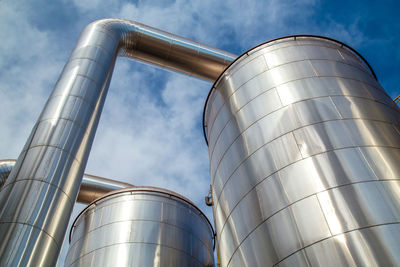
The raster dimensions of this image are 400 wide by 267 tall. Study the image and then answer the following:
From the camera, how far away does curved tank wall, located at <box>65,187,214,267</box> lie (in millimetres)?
12422

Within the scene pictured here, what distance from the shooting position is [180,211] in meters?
15.0

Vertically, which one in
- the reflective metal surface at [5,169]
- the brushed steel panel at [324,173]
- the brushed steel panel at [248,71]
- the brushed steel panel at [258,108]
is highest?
the reflective metal surface at [5,169]

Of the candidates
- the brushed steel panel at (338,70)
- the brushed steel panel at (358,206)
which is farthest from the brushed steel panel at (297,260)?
the brushed steel panel at (338,70)

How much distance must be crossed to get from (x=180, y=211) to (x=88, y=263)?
168 inches

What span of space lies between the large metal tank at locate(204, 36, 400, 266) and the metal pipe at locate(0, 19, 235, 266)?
413 centimetres

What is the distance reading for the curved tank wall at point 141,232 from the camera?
40.8ft

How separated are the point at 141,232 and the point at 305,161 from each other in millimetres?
7796

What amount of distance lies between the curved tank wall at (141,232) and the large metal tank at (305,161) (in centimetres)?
421

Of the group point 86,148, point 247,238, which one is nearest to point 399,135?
point 247,238

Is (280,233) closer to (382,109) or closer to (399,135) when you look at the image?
(399,135)

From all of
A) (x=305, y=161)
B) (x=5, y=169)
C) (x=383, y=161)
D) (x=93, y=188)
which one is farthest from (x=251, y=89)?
(x=93, y=188)

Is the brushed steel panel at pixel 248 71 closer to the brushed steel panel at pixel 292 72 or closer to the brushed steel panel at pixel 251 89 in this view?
the brushed steel panel at pixel 251 89

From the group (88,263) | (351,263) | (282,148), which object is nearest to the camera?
(351,263)

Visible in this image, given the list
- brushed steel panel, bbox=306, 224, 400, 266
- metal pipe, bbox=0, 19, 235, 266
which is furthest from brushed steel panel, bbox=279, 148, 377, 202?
metal pipe, bbox=0, 19, 235, 266
